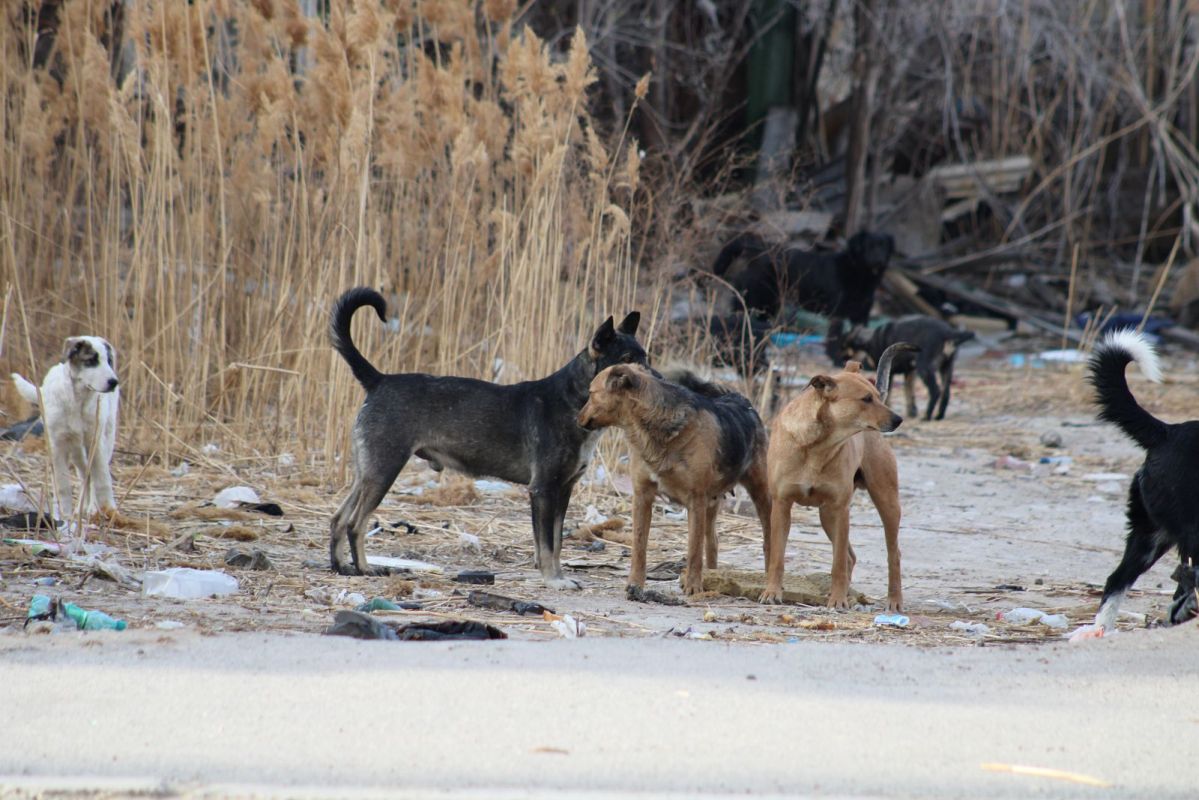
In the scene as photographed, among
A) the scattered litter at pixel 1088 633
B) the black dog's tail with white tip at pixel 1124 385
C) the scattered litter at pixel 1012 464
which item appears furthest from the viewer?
the scattered litter at pixel 1012 464

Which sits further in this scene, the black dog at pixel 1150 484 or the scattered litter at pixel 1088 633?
the black dog at pixel 1150 484

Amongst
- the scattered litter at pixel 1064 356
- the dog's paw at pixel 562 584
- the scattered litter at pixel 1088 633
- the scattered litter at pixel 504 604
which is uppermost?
the scattered litter at pixel 1064 356

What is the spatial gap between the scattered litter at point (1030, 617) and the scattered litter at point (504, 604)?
1.71m

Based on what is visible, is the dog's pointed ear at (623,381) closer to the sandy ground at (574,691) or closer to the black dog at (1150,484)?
the sandy ground at (574,691)

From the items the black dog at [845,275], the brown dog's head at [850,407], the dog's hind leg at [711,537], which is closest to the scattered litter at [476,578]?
the dog's hind leg at [711,537]

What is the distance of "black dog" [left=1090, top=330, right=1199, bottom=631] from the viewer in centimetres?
472

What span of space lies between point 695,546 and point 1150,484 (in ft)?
5.49

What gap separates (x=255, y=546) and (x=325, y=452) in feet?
4.34

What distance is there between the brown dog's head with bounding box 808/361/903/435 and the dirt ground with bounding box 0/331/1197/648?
0.70 m

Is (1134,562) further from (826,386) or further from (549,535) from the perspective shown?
(549,535)

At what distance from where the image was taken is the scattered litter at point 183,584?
15.8 feet

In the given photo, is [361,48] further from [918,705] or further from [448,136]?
[918,705]

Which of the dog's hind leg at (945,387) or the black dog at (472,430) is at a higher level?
the dog's hind leg at (945,387)

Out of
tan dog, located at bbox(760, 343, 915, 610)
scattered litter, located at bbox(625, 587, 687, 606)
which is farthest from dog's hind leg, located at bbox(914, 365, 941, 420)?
scattered litter, located at bbox(625, 587, 687, 606)
